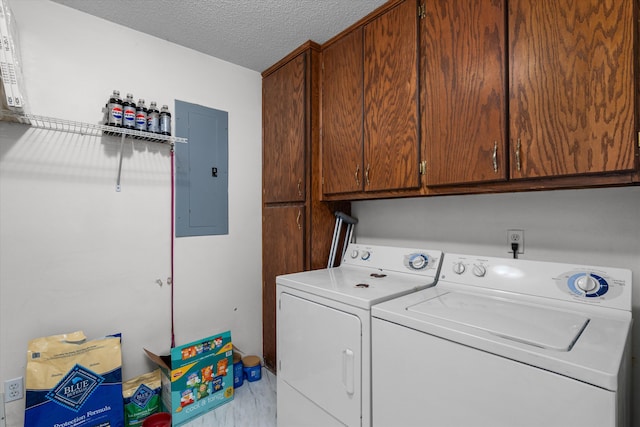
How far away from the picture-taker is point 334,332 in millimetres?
1398

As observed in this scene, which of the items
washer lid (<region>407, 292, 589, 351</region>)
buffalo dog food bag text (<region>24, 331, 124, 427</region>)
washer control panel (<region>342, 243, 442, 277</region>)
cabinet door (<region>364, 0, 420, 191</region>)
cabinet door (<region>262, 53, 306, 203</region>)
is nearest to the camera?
washer lid (<region>407, 292, 589, 351</region>)

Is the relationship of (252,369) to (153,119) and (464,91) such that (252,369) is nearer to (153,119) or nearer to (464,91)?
(153,119)

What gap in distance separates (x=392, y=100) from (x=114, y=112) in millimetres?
1615

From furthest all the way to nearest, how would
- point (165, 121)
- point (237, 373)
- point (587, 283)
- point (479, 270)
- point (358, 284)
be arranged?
point (237, 373), point (165, 121), point (358, 284), point (479, 270), point (587, 283)

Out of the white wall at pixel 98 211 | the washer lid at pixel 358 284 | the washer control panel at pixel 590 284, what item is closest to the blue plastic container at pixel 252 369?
the white wall at pixel 98 211

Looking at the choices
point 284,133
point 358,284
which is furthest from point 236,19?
point 358,284

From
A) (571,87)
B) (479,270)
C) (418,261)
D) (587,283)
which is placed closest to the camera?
(571,87)

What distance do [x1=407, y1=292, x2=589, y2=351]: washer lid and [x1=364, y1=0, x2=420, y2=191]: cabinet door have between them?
0.63m

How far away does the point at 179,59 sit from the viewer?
7.01ft

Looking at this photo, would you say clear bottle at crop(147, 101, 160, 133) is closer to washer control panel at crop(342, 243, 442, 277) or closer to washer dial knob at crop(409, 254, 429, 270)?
washer control panel at crop(342, 243, 442, 277)

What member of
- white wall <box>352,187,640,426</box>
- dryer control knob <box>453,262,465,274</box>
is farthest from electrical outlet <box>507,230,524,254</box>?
dryer control knob <box>453,262,465,274</box>

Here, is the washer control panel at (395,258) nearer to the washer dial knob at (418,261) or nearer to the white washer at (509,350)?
the washer dial knob at (418,261)

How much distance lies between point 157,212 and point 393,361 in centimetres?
176

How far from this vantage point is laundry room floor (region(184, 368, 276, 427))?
1.85 m
